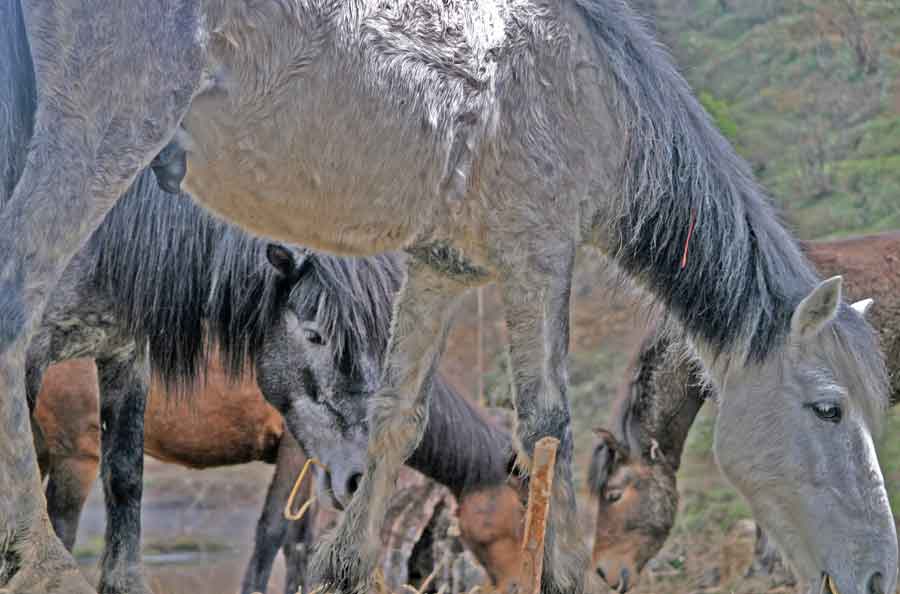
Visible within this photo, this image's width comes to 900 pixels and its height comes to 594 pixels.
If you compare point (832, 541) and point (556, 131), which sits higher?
point (556, 131)

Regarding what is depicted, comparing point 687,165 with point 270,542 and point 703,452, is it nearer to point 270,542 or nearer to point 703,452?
point 270,542

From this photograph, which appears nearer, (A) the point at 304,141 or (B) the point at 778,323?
(A) the point at 304,141

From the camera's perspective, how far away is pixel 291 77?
4125mm

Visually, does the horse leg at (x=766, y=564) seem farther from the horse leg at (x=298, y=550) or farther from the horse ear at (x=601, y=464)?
the horse leg at (x=298, y=550)

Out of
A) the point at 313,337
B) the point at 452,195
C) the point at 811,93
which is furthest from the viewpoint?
the point at 811,93

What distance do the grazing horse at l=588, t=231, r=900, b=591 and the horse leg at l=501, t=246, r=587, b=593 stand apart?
325 centimetres

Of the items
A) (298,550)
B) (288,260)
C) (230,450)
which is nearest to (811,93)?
(230,450)

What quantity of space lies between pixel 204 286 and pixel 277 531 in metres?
1.72

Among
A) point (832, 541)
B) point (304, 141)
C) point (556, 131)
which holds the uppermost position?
point (556, 131)

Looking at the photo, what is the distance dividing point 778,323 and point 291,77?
1.99 meters

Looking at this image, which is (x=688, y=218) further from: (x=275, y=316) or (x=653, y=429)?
(x=653, y=429)

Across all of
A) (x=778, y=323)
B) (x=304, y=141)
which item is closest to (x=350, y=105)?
(x=304, y=141)

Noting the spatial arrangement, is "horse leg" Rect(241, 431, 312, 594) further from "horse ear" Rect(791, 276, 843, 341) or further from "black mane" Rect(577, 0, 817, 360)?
"horse ear" Rect(791, 276, 843, 341)

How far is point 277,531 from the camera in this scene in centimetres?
726
